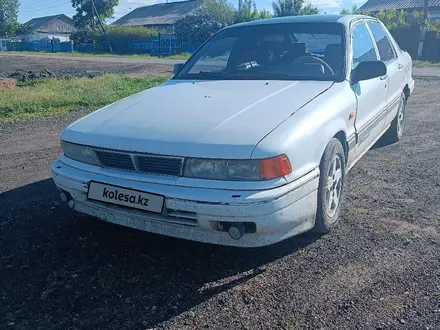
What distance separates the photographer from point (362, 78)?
12.6 ft

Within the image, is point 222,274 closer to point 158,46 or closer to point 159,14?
point 158,46

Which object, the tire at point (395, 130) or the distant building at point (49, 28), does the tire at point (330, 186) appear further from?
the distant building at point (49, 28)

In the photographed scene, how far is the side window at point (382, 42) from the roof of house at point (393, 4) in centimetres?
4365

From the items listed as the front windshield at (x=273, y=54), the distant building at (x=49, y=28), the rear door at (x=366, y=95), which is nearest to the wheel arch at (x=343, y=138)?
the rear door at (x=366, y=95)

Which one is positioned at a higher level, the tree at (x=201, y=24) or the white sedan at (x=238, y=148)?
the tree at (x=201, y=24)

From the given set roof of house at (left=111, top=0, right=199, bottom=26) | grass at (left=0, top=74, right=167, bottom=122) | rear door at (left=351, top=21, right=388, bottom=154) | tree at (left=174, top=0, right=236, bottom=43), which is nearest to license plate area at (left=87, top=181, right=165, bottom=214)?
rear door at (left=351, top=21, right=388, bottom=154)

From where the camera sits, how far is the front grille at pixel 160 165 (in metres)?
2.78

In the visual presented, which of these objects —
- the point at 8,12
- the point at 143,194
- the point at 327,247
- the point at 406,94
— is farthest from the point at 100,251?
the point at 8,12

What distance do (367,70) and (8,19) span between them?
93.9 metres

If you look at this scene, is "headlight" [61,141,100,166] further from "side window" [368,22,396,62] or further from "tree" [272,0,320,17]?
"tree" [272,0,320,17]

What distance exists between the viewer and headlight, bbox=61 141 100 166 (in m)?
3.13

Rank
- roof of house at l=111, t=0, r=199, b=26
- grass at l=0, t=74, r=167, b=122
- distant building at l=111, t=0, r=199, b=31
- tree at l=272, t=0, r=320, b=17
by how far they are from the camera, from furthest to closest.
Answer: roof of house at l=111, t=0, r=199, b=26 < distant building at l=111, t=0, r=199, b=31 < tree at l=272, t=0, r=320, b=17 < grass at l=0, t=74, r=167, b=122

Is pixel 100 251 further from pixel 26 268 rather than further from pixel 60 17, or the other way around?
pixel 60 17

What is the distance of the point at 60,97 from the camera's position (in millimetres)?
10977
